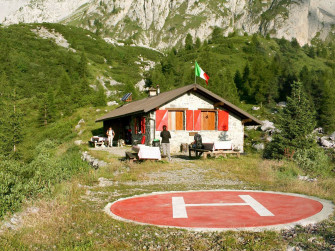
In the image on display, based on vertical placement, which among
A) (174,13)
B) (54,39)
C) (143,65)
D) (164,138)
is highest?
(174,13)

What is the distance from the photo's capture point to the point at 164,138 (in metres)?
14.9

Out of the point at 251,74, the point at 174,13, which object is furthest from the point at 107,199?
the point at 174,13

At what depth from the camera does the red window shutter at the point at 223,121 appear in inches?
873

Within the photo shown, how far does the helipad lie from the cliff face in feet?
545

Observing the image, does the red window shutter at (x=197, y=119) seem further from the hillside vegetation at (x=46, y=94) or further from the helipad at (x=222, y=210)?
the helipad at (x=222, y=210)

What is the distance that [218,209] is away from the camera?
21.7 feet

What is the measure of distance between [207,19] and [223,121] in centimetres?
16323

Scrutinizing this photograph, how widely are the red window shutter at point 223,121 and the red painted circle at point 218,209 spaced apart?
1383 centimetres

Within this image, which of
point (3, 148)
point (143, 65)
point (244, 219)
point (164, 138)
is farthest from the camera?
point (143, 65)

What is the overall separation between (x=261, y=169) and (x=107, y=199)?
7074 millimetres

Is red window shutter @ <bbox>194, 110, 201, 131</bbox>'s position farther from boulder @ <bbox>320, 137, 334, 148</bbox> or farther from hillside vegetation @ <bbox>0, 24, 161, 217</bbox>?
boulder @ <bbox>320, 137, 334, 148</bbox>

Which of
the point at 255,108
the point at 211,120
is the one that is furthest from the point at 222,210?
the point at 255,108

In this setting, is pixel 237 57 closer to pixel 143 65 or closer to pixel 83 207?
pixel 143 65

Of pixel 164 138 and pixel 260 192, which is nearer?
pixel 260 192
